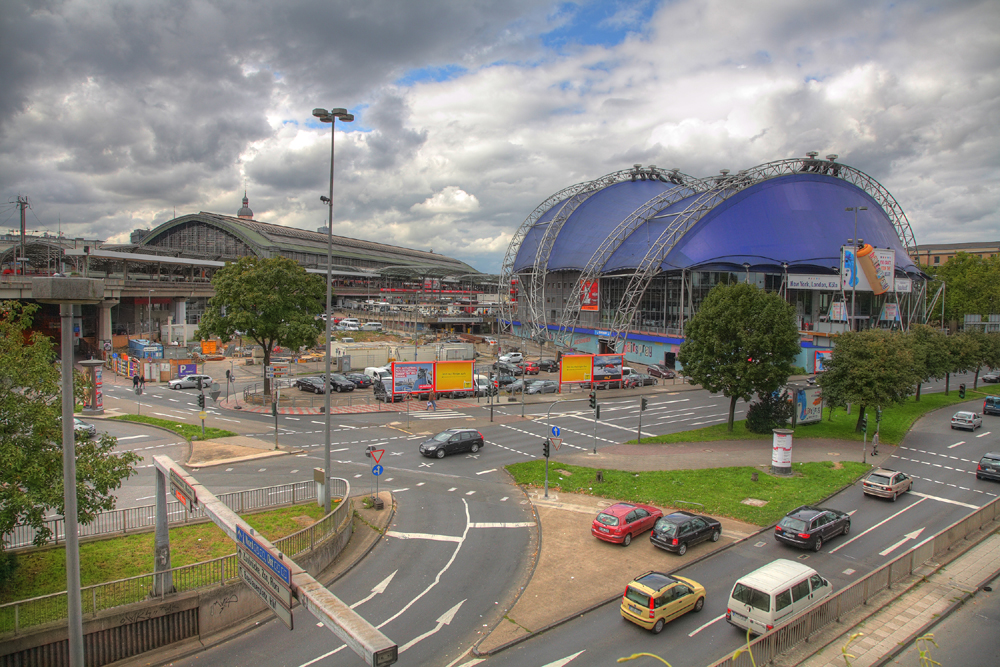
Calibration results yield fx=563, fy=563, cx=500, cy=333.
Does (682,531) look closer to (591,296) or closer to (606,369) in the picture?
(606,369)

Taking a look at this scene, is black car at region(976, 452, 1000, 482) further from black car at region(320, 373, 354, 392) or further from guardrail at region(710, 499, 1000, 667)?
black car at region(320, 373, 354, 392)

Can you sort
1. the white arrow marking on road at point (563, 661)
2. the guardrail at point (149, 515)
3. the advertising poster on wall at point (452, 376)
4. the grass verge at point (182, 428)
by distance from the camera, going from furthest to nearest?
the advertising poster on wall at point (452, 376), the grass verge at point (182, 428), the guardrail at point (149, 515), the white arrow marking on road at point (563, 661)

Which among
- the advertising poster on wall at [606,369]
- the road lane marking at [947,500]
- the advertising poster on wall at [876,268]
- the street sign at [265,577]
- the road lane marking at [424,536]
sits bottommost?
the road lane marking at [424,536]

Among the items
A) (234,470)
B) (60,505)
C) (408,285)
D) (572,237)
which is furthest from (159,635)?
(408,285)

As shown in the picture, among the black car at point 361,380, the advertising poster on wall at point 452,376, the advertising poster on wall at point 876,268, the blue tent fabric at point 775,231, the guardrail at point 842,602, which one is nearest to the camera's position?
the guardrail at point 842,602

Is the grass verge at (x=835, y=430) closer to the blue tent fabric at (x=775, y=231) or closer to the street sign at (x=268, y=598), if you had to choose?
the street sign at (x=268, y=598)

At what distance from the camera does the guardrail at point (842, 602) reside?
38.3ft

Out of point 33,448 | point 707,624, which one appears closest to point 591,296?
point 707,624

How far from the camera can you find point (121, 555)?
15.9 m

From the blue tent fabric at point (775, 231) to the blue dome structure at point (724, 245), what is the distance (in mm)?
140

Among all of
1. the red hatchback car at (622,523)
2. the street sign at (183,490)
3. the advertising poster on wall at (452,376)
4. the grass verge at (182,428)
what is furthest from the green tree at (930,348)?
the grass verge at (182,428)

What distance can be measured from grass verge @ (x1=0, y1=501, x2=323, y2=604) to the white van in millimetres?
13660

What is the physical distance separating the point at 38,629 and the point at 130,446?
21848 millimetres

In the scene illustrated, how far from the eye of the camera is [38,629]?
12141 mm
